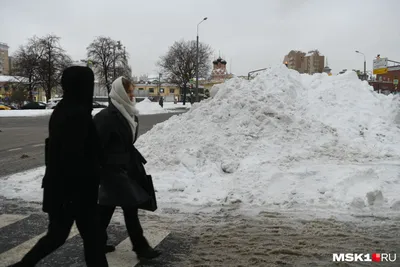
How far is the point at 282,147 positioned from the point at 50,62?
53.3m

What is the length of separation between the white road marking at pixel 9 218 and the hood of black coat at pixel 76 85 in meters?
2.72

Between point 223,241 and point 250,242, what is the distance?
294 mm

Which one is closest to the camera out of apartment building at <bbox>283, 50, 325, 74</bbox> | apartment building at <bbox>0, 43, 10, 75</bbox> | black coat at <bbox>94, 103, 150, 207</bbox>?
black coat at <bbox>94, 103, 150, 207</bbox>

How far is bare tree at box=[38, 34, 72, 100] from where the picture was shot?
179 ft

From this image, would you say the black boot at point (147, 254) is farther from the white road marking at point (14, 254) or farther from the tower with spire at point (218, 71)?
the tower with spire at point (218, 71)

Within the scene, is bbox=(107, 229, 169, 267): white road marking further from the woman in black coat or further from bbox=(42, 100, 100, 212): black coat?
bbox=(42, 100, 100, 212): black coat

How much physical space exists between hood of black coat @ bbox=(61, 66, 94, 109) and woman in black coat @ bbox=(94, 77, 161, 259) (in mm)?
539

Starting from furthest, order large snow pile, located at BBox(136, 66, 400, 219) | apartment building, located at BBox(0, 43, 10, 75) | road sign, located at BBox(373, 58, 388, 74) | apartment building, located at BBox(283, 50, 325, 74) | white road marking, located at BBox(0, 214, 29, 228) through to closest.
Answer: apartment building, located at BBox(0, 43, 10, 75) → road sign, located at BBox(373, 58, 388, 74) → apartment building, located at BBox(283, 50, 325, 74) → large snow pile, located at BBox(136, 66, 400, 219) → white road marking, located at BBox(0, 214, 29, 228)

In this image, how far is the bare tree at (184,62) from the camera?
61316mm

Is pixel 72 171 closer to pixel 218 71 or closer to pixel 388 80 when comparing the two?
pixel 218 71

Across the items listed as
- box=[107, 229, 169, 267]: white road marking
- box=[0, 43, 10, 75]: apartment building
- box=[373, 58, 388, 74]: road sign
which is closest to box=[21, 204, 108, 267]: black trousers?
box=[107, 229, 169, 267]: white road marking

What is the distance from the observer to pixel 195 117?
9.07 metres

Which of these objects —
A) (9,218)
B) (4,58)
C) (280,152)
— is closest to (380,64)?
(280,152)

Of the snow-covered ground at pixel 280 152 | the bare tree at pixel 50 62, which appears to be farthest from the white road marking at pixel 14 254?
the bare tree at pixel 50 62
